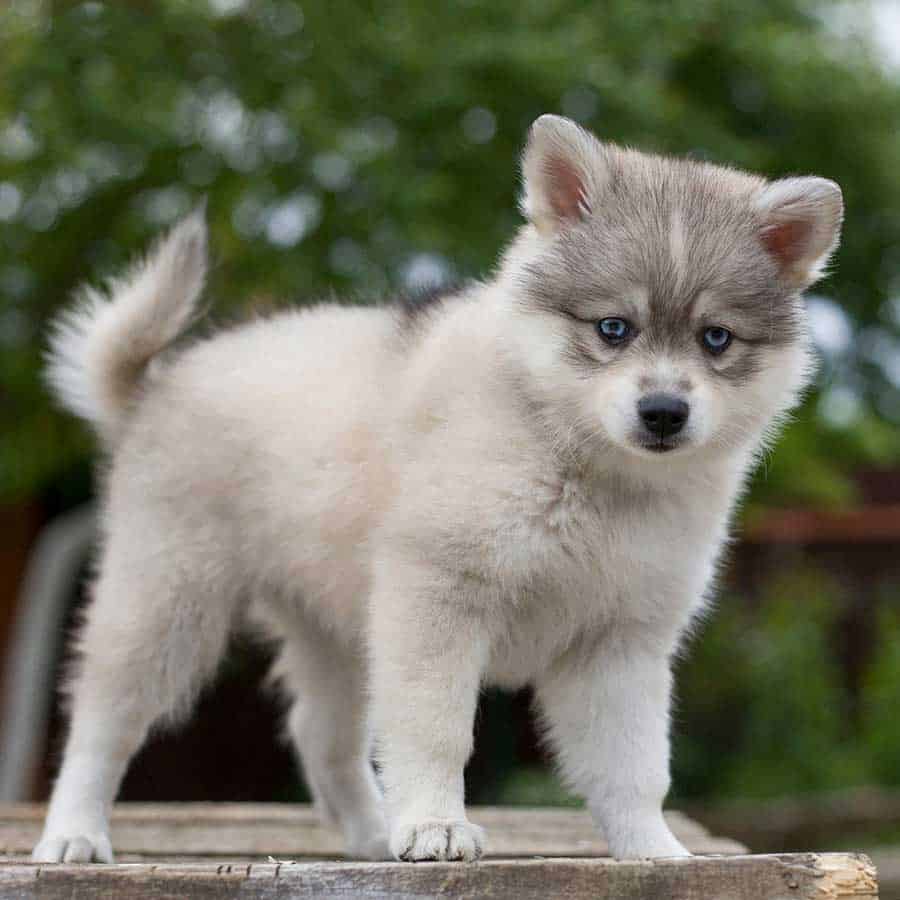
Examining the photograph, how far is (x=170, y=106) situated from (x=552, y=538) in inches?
197

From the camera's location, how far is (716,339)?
3.69 metres

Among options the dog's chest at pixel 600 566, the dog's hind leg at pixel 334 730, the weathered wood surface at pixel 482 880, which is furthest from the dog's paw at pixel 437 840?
the dog's hind leg at pixel 334 730

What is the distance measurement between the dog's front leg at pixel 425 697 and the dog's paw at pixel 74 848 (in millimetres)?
1076

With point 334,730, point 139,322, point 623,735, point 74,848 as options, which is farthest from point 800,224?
point 74,848

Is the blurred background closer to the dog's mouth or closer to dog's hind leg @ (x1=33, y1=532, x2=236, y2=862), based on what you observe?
dog's hind leg @ (x1=33, y1=532, x2=236, y2=862)

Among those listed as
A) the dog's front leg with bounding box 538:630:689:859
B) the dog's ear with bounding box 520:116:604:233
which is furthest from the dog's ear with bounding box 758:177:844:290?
the dog's front leg with bounding box 538:630:689:859

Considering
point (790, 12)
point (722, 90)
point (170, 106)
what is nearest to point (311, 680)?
point (170, 106)

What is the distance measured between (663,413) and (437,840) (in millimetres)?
1200

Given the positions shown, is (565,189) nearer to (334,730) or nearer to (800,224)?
(800,224)

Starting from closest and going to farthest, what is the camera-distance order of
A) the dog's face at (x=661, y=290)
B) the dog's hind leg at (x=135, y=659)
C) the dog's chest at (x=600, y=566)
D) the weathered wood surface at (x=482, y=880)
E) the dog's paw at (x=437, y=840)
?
the weathered wood surface at (x=482, y=880), the dog's paw at (x=437, y=840), the dog's face at (x=661, y=290), the dog's chest at (x=600, y=566), the dog's hind leg at (x=135, y=659)

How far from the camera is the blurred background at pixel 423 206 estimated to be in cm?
778

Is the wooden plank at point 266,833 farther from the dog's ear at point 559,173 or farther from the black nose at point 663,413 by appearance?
the dog's ear at point 559,173

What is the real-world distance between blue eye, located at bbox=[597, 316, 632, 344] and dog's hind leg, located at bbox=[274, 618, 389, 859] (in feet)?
6.05

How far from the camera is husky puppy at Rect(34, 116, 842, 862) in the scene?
144 inches
